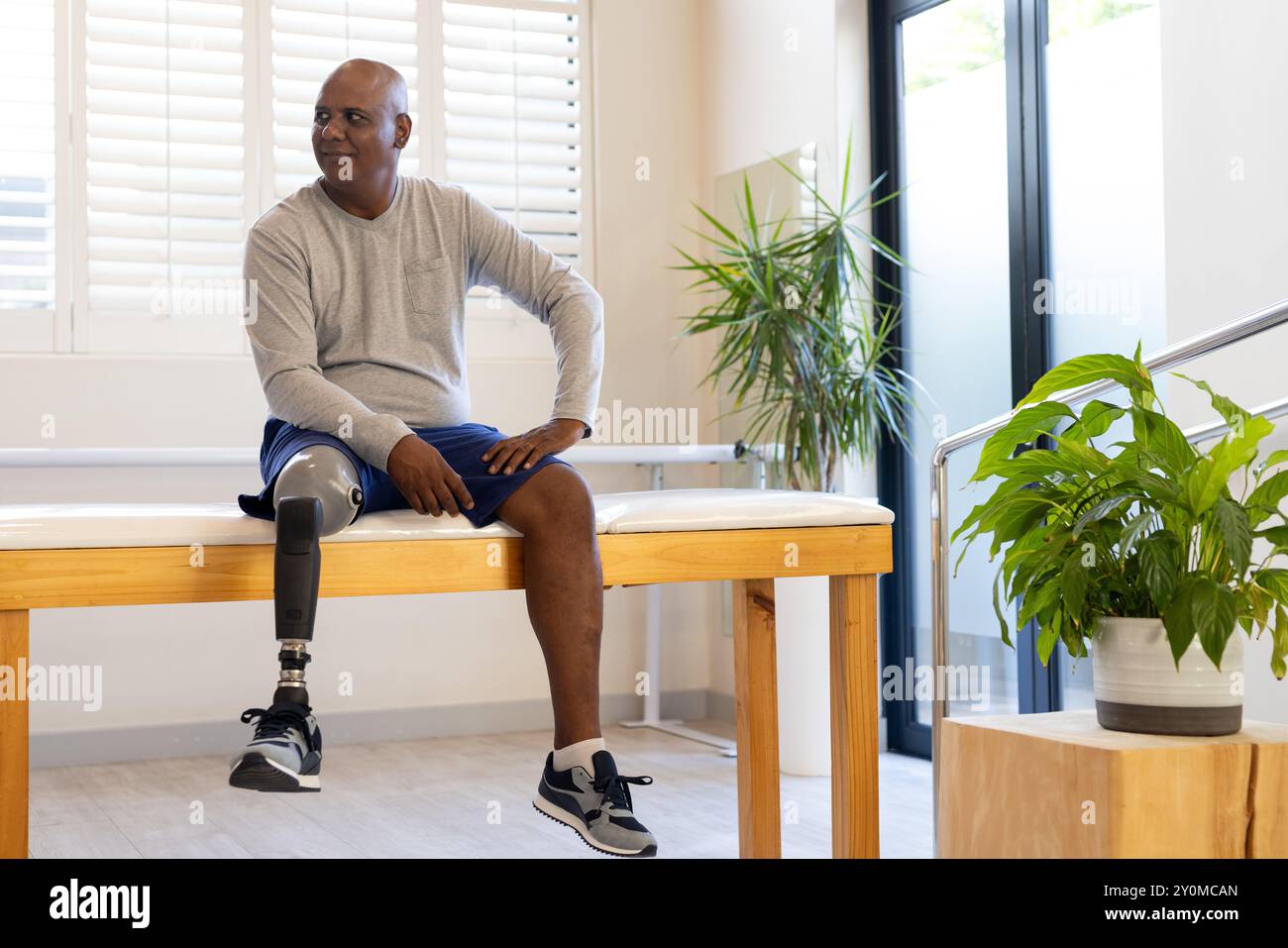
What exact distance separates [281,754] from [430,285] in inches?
32.6

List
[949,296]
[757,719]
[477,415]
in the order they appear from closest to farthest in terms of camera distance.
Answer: [757,719], [949,296], [477,415]

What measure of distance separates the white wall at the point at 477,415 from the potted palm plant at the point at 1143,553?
2365 mm

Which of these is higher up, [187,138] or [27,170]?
[187,138]

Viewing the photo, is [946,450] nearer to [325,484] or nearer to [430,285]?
[430,285]

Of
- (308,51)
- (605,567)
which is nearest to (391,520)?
(605,567)

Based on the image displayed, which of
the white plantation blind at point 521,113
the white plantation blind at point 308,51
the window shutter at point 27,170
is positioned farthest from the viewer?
the white plantation blind at point 521,113

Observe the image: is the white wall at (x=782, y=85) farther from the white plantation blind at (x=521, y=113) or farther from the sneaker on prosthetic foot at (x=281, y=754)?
the sneaker on prosthetic foot at (x=281, y=754)

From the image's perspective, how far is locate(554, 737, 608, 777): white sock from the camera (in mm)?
1897

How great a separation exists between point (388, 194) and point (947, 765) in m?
1.21

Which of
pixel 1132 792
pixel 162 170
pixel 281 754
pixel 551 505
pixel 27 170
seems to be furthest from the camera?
pixel 162 170

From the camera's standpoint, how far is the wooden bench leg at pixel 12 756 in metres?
1.71

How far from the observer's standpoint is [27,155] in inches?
142

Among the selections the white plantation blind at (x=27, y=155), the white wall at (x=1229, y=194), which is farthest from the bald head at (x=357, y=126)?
the white plantation blind at (x=27, y=155)
